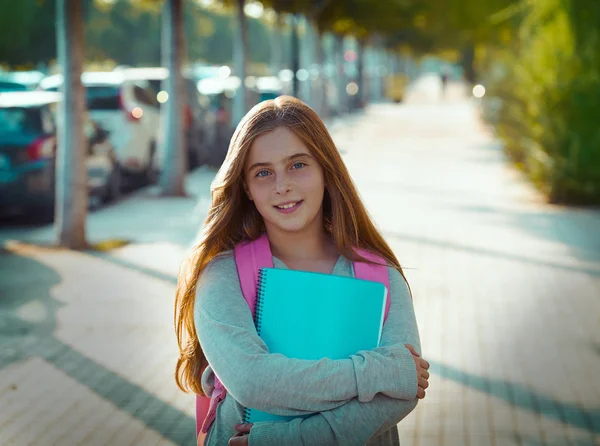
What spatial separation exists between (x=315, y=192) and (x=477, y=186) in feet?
51.3

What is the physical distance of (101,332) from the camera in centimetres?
762

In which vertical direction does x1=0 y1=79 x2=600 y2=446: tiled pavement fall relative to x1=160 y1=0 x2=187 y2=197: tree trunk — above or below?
below

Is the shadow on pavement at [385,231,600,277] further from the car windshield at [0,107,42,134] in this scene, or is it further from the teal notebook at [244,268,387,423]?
the teal notebook at [244,268,387,423]

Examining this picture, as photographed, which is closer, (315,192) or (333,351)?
(333,351)

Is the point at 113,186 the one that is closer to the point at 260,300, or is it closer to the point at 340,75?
the point at 260,300

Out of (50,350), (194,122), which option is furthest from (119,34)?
(50,350)

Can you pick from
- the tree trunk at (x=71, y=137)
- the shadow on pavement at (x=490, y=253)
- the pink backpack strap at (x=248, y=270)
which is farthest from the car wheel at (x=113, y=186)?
the pink backpack strap at (x=248, y=270)

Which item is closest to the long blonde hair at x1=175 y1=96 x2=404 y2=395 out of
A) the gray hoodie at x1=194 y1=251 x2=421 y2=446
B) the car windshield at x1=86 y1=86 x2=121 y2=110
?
the gray hoodie at x1=194 y1=251 x2=421 y2=446

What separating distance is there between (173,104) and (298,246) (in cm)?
1311

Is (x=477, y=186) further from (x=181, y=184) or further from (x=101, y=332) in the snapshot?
(x=101, y=332)

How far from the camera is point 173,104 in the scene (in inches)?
625

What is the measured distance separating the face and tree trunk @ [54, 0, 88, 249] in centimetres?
874

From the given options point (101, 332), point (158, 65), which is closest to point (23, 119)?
point (101, 332)

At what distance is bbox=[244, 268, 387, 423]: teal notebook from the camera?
2.71 metres
